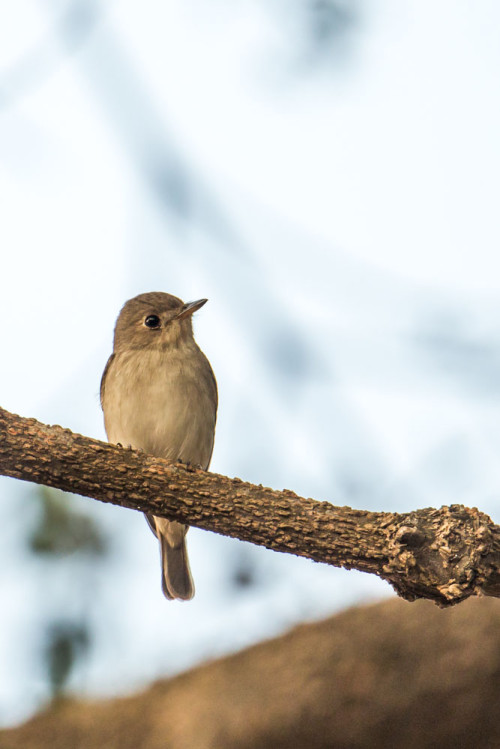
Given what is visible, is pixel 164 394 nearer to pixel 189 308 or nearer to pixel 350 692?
pixel 189 308

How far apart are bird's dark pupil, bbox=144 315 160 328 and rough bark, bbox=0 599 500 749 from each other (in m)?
2.67

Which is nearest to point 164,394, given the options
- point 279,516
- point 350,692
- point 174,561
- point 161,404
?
point 161,404

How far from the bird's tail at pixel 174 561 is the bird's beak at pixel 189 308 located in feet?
5.37

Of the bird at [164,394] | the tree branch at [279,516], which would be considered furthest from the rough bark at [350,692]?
the tree branch at [279,516]

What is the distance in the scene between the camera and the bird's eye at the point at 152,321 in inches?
313

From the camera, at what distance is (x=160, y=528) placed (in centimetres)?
814

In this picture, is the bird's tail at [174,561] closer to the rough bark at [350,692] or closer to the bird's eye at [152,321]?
the rough bark at [350,692]

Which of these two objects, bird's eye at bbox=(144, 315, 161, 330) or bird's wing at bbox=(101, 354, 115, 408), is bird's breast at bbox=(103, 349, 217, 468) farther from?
bird's eye at bbox=(144, 315, 161, 330)

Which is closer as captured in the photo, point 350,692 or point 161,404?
point 350,692

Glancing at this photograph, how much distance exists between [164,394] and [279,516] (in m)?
3.21

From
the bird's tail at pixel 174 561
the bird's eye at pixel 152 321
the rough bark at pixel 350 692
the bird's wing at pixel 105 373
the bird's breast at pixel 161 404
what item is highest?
the bird's eye at pixel 152 321

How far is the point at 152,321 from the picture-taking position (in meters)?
7.99

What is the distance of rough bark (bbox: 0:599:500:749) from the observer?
23.0 feet

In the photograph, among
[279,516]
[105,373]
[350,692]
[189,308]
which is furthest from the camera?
[105,373]
